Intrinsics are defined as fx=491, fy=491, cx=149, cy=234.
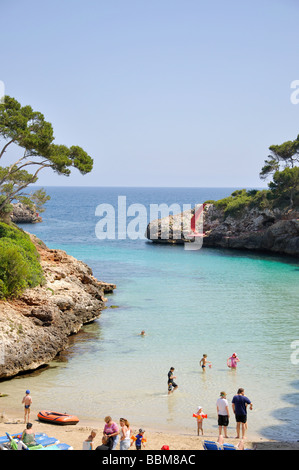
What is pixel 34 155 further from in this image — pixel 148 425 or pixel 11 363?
pixel 148 425

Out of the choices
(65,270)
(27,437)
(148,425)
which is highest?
(65,270)

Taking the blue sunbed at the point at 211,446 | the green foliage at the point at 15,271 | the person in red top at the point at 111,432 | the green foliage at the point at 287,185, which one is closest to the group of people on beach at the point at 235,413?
the blue sunbed at the point at 211,446

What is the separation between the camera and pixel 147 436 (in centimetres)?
1521

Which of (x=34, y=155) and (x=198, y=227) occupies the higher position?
(x=34, y=155)

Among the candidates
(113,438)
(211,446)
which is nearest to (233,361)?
(211,446)

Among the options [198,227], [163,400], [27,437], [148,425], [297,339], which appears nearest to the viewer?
[27,437]

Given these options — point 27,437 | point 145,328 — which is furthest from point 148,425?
point 145,328

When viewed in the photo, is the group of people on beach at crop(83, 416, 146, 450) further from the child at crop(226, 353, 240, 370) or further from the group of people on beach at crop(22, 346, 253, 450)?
the child at crop(226, 353, 240, 370)

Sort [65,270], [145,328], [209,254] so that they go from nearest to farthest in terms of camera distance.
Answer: [145,328]
[65,270]
[209,254]

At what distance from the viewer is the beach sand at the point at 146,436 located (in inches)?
560

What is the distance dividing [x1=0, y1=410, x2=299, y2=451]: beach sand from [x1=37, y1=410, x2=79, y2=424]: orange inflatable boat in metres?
0.15

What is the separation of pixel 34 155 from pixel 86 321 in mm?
10910

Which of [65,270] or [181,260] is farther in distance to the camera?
[181,260]

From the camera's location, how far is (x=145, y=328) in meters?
29.3
